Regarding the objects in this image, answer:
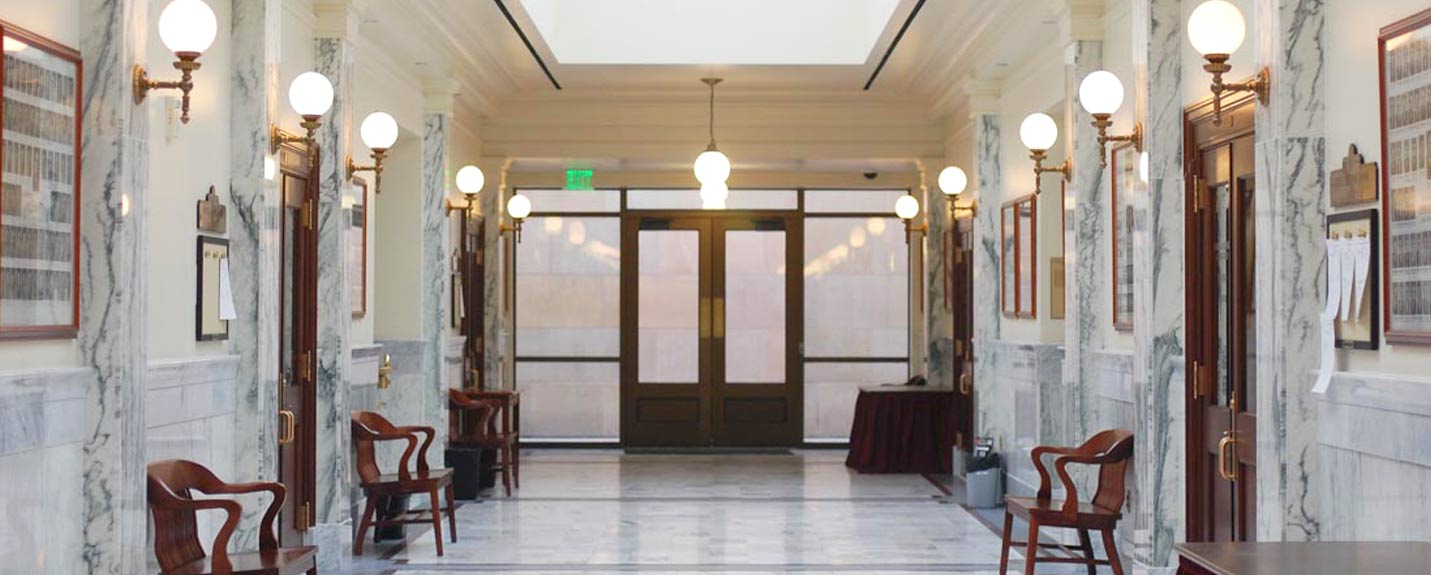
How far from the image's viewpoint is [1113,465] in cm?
755

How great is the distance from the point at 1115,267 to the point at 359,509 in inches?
207

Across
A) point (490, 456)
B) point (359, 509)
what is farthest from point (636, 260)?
point (359, 509)

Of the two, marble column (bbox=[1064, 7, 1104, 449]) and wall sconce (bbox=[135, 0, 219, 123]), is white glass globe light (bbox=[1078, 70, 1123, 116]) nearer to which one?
marble column (bbox=[1064, 7, 1104, 449])

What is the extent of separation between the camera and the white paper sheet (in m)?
6.84

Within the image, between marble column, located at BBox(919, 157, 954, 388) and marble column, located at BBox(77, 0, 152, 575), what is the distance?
1008cm

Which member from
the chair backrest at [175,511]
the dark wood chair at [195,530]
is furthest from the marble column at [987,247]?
the chair backrest at [175,511]

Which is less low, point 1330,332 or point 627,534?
point 1330,332

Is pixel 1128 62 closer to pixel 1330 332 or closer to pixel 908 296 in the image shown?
pixel 1330 332

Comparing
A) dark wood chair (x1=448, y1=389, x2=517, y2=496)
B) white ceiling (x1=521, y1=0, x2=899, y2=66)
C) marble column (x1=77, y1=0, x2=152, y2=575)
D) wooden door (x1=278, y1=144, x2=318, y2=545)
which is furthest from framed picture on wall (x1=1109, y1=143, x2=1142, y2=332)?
dark wood chair (x1=448, y1=389, x2=517, y2=496)

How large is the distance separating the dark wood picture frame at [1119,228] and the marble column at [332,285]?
168 inches

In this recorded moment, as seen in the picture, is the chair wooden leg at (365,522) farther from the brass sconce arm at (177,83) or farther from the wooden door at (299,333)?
the brass sconce arm at (177,83)

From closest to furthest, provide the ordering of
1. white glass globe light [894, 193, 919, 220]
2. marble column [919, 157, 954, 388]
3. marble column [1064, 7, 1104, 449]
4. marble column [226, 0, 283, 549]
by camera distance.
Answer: marble column [226, 0, 283, 549] < marble column [1064, 7, 1104, 449] < white glass globe light [894, 193, 919, 220] < marble column [919, 157, 954, 388]

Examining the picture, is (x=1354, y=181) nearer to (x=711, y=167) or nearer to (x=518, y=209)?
(x=711, y=167)

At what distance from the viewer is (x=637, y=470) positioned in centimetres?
1372
